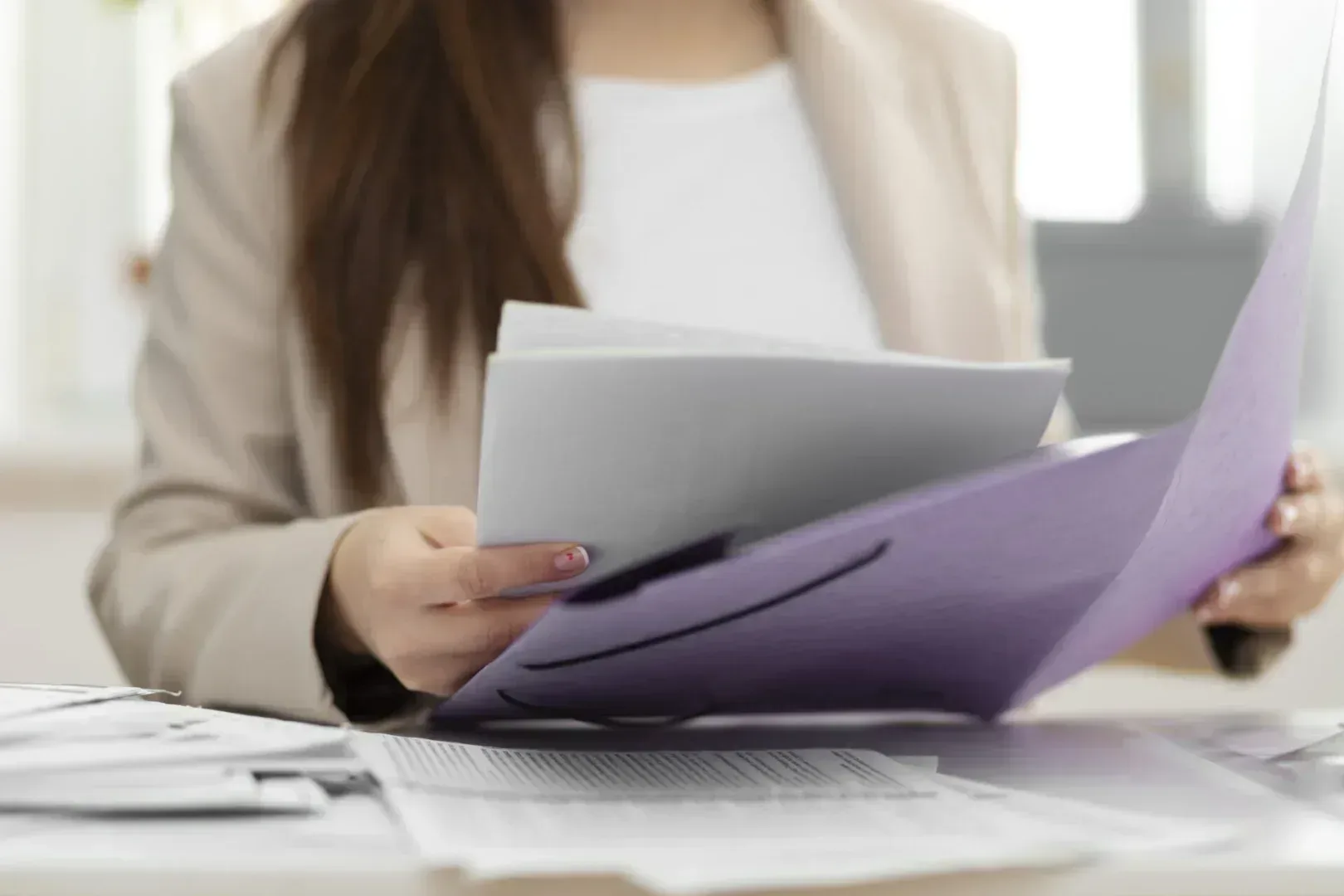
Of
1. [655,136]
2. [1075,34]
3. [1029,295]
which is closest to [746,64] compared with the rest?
[655,136]

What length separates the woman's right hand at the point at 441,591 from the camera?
0.36 m

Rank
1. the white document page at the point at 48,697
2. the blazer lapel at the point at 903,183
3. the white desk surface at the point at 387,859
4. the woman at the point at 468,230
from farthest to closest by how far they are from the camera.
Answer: the blazer lapel at the point at 903,183
the woman at the point at 468,230
the white document page at the point at 48,697
the white desk surface at the point at 387,859

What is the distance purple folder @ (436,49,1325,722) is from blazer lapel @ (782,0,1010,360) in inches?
16.9

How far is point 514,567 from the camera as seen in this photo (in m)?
0.36

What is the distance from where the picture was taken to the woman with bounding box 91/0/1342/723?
76 centimetres

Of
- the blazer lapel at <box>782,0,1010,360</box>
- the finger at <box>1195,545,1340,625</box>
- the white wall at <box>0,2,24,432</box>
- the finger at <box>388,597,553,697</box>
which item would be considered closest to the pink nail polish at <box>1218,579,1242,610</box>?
the finger at <box>1195,545,1340,625</box>

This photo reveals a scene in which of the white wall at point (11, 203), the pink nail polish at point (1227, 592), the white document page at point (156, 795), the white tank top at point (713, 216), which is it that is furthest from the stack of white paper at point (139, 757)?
the white wall at point (11, 203)

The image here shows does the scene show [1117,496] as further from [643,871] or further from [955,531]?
[643,871]

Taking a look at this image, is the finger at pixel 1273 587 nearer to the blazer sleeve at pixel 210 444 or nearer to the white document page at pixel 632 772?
the white document page at pixel 632 772

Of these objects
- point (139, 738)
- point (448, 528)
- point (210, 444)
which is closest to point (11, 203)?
point (210, 444)

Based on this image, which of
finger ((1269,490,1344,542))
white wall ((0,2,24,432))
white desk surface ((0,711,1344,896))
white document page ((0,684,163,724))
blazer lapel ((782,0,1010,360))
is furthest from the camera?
white wall ((0,2,24,432))

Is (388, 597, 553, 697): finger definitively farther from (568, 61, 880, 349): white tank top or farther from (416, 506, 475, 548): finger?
(568, 61, 880, 349): white tank top

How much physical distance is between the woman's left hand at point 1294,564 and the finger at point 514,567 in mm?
271

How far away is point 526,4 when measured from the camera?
88cm
